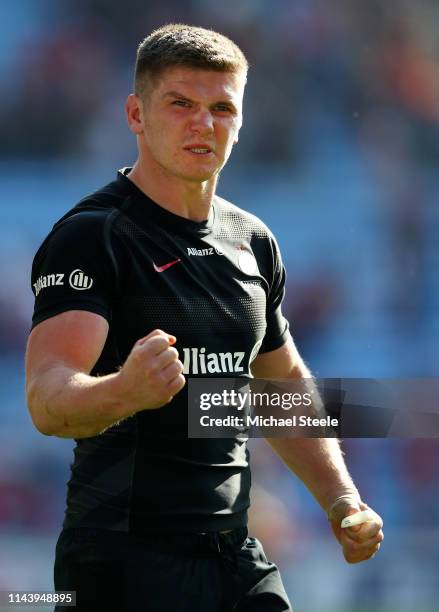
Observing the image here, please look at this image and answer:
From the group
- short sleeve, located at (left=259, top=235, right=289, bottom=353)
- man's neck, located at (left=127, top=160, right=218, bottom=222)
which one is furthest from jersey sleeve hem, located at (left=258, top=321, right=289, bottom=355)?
man's neck, located at (left=127, top=160, right=218, bottom=222)

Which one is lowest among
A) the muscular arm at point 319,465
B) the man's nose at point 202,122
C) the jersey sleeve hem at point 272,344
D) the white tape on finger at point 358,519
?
the white tape on finger at point 358,519

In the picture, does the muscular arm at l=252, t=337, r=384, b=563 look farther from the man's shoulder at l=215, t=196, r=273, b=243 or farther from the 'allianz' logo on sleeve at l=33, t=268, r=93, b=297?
the 'allianz' logo on sleeve at l=33, t=268, r=93, b=297

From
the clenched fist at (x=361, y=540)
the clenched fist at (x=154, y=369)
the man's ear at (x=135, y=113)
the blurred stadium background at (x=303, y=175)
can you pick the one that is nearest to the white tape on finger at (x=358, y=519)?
the clenched fist at (x=361, y=540)

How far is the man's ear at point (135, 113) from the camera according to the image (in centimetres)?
290

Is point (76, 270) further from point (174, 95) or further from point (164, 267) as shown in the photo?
point (174, 95)

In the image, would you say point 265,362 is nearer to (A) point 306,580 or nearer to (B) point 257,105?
(A) point 306,580

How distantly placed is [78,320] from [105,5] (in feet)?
17.4

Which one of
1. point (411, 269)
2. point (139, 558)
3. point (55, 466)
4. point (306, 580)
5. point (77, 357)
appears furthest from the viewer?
point (411, 269)

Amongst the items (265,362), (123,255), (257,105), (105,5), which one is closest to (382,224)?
(257,105)

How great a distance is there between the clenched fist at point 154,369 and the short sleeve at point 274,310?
1066 millimetres

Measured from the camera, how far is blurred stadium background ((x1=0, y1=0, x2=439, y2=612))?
20.9 feet

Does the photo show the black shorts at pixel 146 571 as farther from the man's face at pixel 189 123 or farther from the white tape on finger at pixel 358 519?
the man's face at pixel 189 123

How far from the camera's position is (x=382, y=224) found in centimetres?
704

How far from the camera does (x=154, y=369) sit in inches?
78.5
